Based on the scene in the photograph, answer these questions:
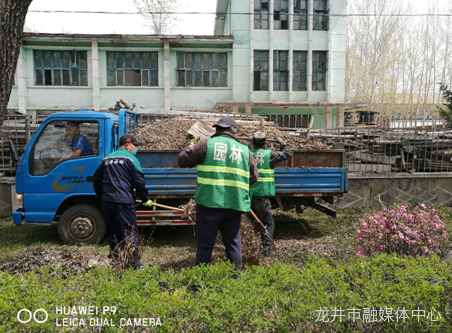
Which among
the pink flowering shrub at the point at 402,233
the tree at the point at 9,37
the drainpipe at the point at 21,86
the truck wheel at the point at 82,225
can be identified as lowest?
the truck wheel at the point at 82,225

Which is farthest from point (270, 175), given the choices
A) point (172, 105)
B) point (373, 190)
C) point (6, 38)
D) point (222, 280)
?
point (172, 105)

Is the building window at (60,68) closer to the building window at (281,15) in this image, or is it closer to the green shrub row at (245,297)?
the building window at (281,15)

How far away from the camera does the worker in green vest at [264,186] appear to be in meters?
5.23

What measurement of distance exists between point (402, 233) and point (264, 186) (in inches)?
75.6

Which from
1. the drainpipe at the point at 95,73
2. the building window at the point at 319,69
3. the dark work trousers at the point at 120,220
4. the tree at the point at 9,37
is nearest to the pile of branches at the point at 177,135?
the dark work trousers at the point at 120,220

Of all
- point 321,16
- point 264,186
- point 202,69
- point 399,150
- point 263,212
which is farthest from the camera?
point 321,16

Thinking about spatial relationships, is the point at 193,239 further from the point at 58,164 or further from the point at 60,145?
the point at 60,145

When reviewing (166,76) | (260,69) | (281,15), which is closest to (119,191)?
(166,76)

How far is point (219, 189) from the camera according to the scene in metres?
3.63

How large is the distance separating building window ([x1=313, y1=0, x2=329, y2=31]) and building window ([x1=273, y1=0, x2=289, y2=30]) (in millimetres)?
1572

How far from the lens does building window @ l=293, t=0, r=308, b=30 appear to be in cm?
1882

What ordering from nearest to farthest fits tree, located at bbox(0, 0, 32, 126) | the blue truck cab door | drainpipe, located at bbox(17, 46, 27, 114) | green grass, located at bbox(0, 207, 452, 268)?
tree, located at bbox(0, 0, 32, 126), green grass, located at bbox(0, 207, 452, 268), the blue truck cab door, drainpipe, located at bbox(17, 46, 27, 114)

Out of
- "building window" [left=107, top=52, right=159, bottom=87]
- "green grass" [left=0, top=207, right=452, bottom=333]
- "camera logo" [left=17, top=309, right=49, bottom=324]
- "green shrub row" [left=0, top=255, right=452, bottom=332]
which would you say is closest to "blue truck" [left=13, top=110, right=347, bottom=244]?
"green grass" [left=0, top=207, right=452, bottom=333]

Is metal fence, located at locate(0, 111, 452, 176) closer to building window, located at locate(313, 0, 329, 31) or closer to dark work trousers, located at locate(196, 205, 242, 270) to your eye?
dark work trousers, located at locate(196, 205, 242, 270)
